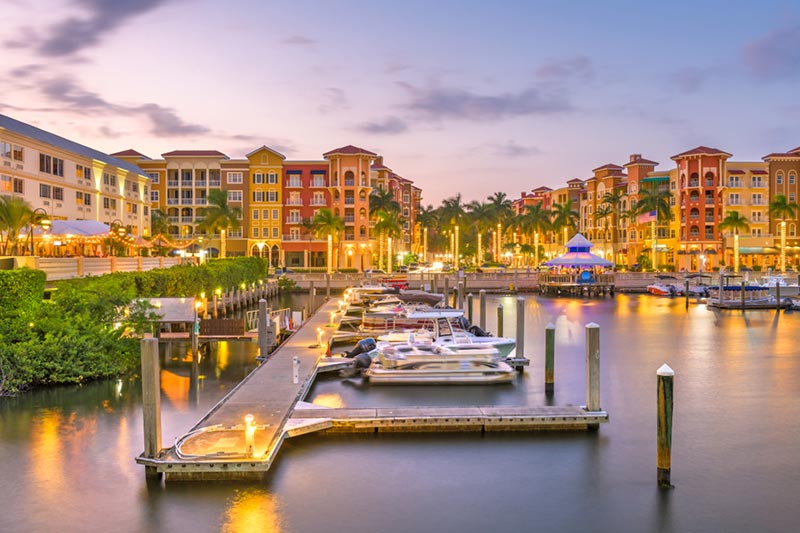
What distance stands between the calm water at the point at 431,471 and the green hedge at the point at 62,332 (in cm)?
94

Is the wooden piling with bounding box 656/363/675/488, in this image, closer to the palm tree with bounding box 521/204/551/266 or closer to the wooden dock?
the wooden dock

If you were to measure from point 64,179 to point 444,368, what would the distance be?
143 ft

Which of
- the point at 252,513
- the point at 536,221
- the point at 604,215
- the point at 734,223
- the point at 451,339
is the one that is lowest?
the point at 252,513

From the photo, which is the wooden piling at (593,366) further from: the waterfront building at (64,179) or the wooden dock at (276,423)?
the waterfront building at (64,179)

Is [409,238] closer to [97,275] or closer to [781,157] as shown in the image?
[781,157]

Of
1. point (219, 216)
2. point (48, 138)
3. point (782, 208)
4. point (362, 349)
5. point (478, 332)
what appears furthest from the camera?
point (782, 208)

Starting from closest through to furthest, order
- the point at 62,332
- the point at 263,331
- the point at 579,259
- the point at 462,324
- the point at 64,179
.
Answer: the point at 62,332 → the point at 263,331 → the point at 462,324 → the point at 64,179 → the point at 579,259

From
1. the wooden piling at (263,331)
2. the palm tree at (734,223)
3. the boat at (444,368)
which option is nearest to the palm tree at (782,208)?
the palm tree at (734,223)

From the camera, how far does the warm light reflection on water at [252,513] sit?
561 inches

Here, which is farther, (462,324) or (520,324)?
(462,324)

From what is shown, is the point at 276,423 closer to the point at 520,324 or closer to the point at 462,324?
the point at 520,324

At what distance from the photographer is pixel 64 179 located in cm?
5781

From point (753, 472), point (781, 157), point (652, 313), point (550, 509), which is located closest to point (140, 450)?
point (550, 509)

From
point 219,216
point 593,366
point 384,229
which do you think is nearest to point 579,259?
point 384,229
